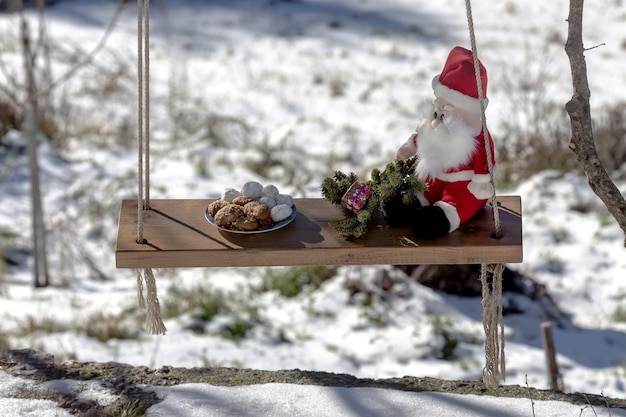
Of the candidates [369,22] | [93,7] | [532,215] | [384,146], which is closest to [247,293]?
[532,215]

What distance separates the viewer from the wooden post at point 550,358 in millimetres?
3777

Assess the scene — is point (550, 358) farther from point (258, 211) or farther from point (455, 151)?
point (258, 211)

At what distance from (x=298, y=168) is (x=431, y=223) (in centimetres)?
406

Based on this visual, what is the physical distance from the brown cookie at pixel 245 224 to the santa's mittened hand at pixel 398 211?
0.38 metres

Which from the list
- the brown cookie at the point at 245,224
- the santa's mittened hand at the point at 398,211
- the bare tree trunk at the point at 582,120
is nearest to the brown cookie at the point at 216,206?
the brown cookie at the point at 245,224

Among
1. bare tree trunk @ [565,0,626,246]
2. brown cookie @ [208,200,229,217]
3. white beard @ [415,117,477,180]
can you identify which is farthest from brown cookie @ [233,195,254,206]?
bare tree trunk @ [565,0,626,246]

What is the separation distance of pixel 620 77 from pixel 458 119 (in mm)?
6059

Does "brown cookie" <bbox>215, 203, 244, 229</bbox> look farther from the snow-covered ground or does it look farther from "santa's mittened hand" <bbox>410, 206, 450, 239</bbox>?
the snow-covered ground

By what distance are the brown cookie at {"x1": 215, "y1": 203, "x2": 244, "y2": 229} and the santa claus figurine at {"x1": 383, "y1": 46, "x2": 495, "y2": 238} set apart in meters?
0.42

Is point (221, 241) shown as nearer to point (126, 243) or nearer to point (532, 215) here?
point (126, 243)

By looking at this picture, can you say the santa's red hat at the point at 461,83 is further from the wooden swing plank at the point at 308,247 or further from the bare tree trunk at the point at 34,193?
the bare tree trunk at the point at 34,193

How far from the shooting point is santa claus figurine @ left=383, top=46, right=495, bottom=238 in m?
2.38

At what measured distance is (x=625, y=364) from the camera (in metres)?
4.08

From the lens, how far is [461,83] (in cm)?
239
